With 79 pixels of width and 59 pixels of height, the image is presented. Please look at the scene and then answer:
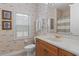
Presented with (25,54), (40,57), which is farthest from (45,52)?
(25,54)

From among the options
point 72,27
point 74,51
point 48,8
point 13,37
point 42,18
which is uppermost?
point 48,8

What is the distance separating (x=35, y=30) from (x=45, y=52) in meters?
0.29

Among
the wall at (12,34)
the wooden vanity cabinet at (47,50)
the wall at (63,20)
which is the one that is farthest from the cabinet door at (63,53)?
the wall at (12,34)

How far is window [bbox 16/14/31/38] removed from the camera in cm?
133

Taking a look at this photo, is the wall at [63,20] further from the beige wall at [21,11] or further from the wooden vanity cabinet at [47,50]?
the wooden vanity cabinet at [47,50]

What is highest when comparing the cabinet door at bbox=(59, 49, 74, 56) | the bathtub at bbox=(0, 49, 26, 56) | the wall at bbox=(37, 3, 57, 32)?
the wall at bbox=(37, 3, 57, 32)

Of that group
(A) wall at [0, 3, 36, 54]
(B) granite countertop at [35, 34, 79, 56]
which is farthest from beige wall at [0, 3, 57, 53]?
(B) granite countertop at [35, 34, 79, 56]

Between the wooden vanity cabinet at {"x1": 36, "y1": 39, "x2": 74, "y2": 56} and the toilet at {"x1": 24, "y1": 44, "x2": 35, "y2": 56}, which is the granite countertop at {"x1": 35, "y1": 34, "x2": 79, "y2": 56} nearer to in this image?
the wooden vanity cabinet at {"x1": 36, "y1": 39, "x2": 74, "y2": 56}

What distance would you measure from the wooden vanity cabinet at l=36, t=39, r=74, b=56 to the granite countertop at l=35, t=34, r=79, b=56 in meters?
0.04

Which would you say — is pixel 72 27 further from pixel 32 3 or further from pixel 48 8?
pixel 32 3

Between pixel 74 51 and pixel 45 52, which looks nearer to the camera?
pixel 74 51

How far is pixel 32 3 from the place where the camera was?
133 cm

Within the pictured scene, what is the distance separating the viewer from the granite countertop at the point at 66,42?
3.72 feet

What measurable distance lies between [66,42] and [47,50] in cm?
25
